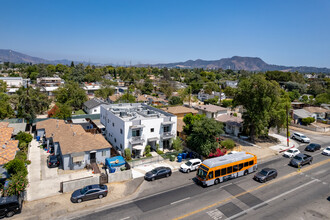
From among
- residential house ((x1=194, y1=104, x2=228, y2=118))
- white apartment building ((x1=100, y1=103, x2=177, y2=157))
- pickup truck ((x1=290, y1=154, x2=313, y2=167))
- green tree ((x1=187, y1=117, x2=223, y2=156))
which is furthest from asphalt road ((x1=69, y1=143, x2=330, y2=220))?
residential house ((x1=194, y1=104, x2=228, y2=118))

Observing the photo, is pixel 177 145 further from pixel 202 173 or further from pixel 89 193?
pixel 89 193

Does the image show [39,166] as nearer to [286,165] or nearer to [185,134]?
[185,134]

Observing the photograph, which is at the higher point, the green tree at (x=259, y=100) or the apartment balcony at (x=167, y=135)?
the green tree at (x=259, y=100)

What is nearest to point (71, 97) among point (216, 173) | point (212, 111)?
point (212, 111)

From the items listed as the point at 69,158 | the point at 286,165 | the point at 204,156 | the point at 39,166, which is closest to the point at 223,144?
the point at 204,156

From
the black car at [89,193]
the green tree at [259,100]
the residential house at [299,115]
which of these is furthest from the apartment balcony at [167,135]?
the residential house at [299,115]

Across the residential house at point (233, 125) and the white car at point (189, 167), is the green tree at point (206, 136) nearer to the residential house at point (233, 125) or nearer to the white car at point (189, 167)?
the white car at point (189, 167)
